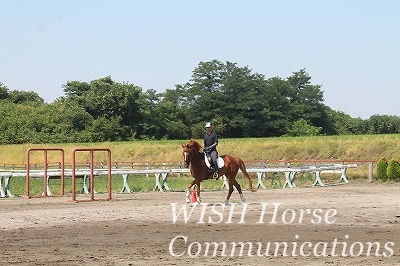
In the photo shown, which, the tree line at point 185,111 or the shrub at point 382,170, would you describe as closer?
the shrub at point 382,170

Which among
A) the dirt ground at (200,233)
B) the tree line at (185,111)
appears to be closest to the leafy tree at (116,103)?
the tree line at (185,111)

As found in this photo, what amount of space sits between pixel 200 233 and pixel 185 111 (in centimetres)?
9307

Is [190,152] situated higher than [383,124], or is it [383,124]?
[383,124]

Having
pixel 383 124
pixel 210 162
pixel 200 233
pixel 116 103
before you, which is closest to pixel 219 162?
pixel 210 162

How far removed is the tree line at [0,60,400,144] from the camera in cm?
8869

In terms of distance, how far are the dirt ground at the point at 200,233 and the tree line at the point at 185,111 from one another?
62288mm

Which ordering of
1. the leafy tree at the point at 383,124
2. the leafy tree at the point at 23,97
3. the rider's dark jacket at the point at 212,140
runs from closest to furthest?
1. the rider's dark jacket at the point at 212,140
2. the leafy tree at the point at 23,97
3. the leafy tree at the point at 383,124

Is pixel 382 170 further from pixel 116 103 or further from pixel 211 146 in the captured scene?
pixel 116 103

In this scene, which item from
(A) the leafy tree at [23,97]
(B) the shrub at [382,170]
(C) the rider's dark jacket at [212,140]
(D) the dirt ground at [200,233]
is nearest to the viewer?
(D) the dirt ground at [200,233]

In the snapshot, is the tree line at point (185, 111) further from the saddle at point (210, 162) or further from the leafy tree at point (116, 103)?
the saddle at point (210, 162)

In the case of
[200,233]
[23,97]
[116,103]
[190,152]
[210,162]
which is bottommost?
[200,233]

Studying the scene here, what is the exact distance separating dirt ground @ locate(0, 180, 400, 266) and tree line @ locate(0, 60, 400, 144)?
62.3 m

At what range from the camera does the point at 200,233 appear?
16.2 m

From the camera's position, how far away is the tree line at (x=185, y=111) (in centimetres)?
8869
